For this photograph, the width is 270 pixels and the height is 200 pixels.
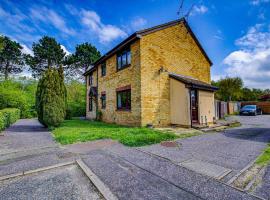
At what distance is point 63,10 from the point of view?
9844 mm

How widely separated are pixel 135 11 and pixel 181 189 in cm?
949

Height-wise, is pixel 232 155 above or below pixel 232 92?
below

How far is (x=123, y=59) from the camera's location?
1315 cm

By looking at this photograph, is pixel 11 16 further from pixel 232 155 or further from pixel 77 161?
pixel 232 155

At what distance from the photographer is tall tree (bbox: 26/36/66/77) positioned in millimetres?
33219

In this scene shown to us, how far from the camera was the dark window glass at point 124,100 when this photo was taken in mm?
12164

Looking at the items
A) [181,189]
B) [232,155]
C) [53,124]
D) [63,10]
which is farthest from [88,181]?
[63,10]

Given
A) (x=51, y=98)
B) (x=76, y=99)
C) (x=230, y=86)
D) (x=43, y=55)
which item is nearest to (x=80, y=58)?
(x=43, y=55)

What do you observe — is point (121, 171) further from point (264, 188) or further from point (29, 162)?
point (264, 188)

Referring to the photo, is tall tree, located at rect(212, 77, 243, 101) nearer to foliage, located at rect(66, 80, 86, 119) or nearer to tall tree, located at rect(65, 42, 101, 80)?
foliage, located at rect(66, 80, 86, 119)

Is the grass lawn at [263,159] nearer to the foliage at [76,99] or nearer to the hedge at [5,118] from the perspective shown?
the hedge at [5,118]

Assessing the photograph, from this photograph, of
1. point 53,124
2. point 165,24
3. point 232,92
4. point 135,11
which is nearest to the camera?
point 135,11

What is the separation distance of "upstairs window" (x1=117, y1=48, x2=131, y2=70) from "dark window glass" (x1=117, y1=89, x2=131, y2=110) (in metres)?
2.07

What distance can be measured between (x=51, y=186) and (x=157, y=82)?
9445 millimetres
